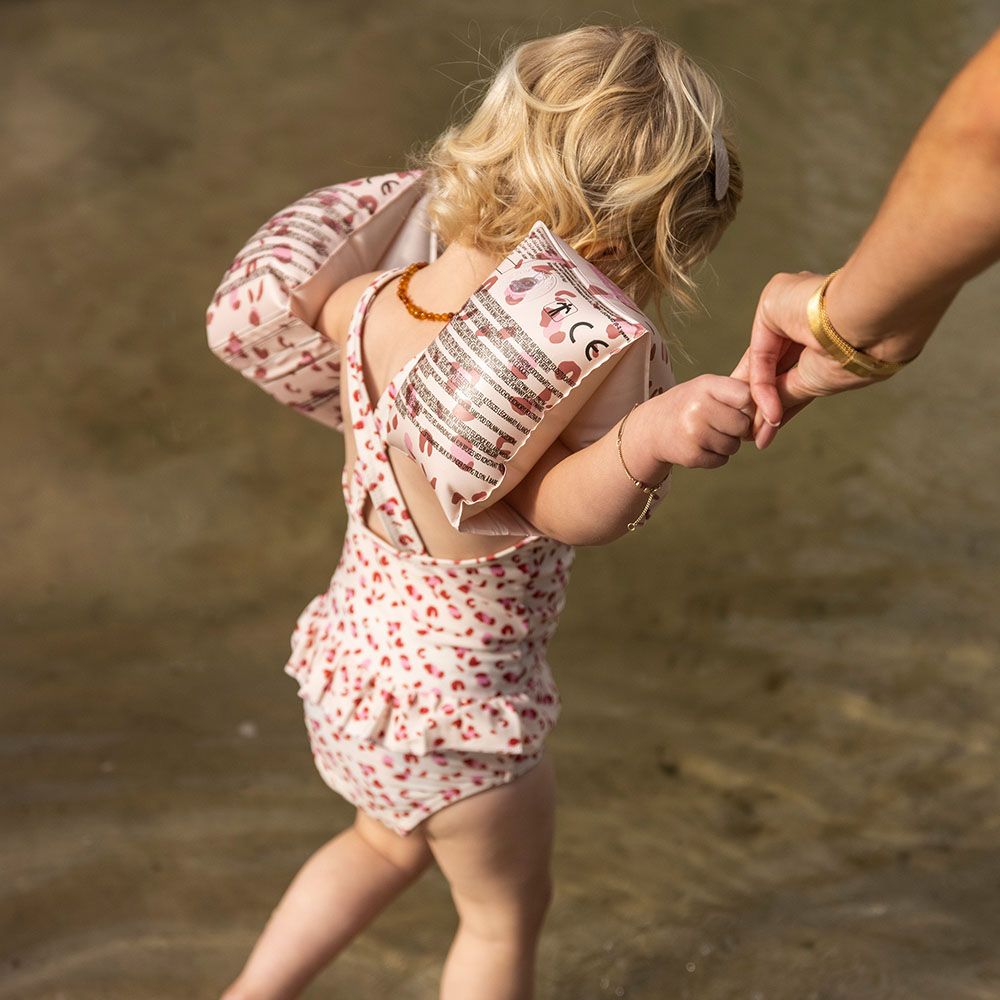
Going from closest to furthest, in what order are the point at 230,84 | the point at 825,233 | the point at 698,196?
the point at 698,196, the point at 825,233, the point at 230,84

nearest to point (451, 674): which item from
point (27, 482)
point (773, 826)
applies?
point (773, 826)

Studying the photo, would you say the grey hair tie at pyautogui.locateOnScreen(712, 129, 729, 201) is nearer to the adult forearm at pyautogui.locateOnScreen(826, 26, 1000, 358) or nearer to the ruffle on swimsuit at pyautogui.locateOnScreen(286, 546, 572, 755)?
the adult forearm at pyautogui.locateOnScreen(826, 26, 1000, 358)

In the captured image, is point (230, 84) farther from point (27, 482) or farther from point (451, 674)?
point (451, 674)

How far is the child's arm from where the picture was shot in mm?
952

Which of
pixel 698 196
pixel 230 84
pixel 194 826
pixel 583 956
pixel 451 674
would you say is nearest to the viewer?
pixel 698 196

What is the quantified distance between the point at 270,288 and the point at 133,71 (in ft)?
7.29


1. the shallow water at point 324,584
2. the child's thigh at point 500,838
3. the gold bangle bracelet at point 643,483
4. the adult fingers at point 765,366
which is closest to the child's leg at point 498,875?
the child's thigh at point 500,838

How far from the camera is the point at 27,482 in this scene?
2.44 meters

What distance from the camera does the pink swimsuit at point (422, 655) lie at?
1292 mm

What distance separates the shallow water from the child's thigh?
1.33 ft

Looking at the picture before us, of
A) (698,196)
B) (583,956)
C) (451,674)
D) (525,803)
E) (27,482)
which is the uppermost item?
(698,196)

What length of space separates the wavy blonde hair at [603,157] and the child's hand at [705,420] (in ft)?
0.79

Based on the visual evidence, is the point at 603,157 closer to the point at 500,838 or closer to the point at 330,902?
the point at 500,838

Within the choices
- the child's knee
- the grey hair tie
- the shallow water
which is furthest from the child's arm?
the shallow water
